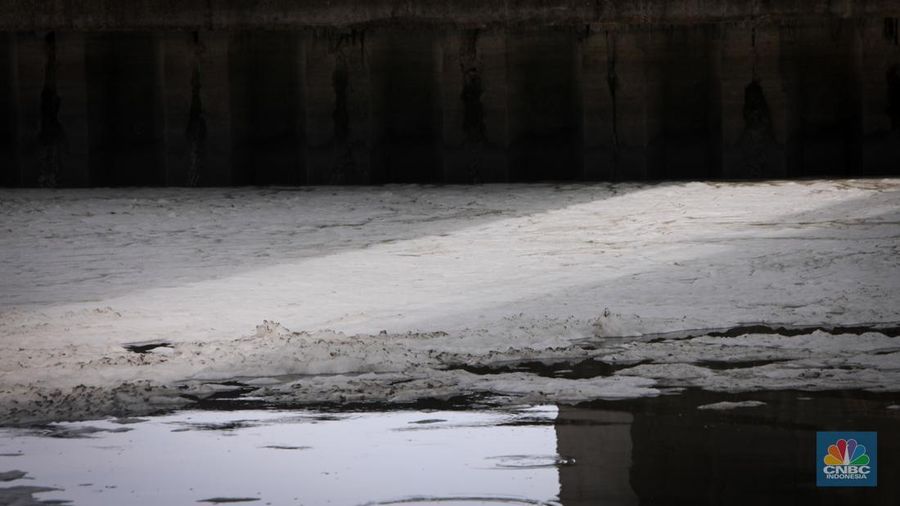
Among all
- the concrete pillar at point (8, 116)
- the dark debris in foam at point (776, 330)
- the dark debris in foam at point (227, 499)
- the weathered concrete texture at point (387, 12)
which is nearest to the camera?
the dark debris in foam at point (227, 499)

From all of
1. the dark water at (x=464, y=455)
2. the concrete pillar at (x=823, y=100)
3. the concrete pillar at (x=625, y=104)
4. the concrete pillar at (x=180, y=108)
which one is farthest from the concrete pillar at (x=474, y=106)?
the dark water at (x=464, y=455)

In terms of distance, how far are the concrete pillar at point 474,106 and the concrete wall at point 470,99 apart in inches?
0.9

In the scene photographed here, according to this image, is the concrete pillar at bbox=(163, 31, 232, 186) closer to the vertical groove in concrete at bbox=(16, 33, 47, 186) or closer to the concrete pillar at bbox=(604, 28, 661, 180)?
the vertical groove in concrete at bbox=(16, 33, 47, 186)

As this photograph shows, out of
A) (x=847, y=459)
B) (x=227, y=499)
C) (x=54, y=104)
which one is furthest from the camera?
(x=54, y=104)

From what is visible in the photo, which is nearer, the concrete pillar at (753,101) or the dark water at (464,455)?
the dark water at (464,455)

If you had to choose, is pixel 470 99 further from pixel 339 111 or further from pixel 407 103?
pixel 339 111

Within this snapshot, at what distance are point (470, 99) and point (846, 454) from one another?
35.6 ft

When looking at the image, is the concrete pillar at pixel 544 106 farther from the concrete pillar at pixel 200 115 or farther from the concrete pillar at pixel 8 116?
the concrete pillar at pixel 8 116

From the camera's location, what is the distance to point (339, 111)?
45.2 feet

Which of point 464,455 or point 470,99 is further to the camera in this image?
point 470,99

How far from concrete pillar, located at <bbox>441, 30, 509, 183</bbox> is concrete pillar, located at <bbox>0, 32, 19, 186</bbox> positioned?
500 centimetres

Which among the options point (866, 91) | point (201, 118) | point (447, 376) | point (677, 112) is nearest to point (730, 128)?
point (677, 112)

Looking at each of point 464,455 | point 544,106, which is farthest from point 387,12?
point 464,455

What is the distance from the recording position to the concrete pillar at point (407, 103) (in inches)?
542
